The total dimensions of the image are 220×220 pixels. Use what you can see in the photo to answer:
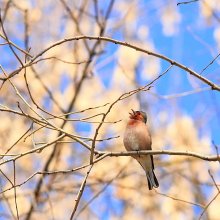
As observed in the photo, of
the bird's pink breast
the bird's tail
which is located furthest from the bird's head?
the bird's tail

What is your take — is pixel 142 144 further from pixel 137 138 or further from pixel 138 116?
pixel 138 116

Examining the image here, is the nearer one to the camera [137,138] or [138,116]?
[137,138]

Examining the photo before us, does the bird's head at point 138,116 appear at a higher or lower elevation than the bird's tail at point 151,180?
higher

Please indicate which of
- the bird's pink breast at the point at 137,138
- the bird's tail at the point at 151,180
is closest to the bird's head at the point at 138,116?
the bird's pink breast at the point at 137,138

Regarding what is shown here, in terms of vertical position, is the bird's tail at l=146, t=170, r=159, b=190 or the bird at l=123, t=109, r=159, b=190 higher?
the bird at l=123, t=109, r=159, b=190

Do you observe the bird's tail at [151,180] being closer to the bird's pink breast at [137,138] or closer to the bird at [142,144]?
the bird at [142,144]

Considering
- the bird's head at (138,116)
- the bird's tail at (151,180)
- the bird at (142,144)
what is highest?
the bird's head at (138,116)

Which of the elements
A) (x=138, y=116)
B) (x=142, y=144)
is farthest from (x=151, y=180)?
(x=138, y=116)

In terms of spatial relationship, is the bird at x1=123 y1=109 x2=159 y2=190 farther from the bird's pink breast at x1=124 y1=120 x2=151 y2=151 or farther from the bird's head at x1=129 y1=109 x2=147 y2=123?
the bird's head at x1=129 y1=109 x2=147 y2=123

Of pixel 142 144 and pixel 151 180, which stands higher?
pixel 142 144

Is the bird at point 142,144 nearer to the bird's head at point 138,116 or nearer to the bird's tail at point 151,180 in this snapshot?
the bird's tail at point 151,180

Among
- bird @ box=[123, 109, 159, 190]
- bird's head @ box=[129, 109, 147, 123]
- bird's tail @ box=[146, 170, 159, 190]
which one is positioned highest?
bird's head @ box=[129, 109, 147, 123]

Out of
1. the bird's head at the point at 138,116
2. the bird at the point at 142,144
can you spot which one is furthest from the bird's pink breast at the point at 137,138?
the bird's head at the point at 138,116

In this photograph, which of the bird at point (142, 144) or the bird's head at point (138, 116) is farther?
the bird's head at point (138, 116)
